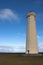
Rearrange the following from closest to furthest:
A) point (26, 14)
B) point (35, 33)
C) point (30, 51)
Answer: point (30, 51) → point (35, 33) → point (26, 14)

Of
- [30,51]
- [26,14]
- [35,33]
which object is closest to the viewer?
[30,51]

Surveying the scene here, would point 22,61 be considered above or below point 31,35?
below

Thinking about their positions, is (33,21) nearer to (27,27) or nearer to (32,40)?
(27,27)

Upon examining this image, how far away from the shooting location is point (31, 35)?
42.5 metres

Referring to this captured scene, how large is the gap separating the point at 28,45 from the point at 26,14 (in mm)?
10957

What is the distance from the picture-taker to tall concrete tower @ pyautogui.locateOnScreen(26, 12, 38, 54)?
133 feet

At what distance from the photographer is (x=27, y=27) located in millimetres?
44062

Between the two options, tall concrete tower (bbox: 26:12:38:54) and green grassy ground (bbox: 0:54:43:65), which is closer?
green grassy ground (bbox: 0:54:43:65)

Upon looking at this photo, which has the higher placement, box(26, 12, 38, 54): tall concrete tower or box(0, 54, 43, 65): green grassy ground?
box(26, 12, 38, 54): tall concrete tower

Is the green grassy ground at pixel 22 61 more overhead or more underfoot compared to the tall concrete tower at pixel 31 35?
more underfoot

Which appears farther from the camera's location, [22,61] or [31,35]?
[31,35]

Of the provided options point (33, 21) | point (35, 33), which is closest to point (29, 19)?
point (33, 21)

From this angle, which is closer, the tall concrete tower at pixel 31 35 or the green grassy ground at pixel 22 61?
the green grassy ground at pixel 22 61

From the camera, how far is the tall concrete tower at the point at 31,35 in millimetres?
40653
